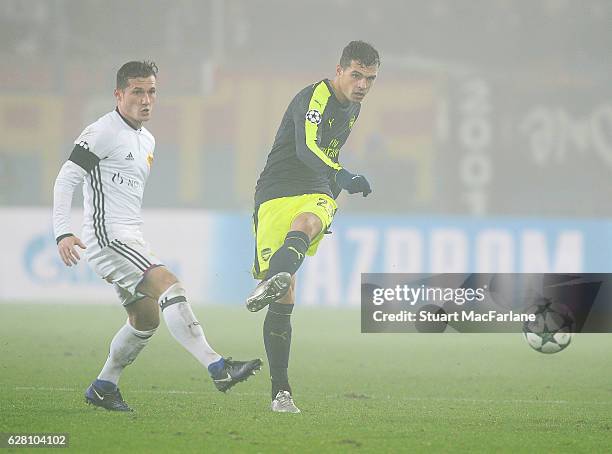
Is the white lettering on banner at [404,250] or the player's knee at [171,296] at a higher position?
the player's knee at [171,296]

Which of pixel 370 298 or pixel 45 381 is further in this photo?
pixel 370 298

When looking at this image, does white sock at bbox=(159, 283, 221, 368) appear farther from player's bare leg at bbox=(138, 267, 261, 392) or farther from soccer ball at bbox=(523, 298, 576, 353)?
soccer ball at bbox=(523, 298, 576, 353)

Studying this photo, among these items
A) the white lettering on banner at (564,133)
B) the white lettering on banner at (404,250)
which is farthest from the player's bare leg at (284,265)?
the white lettering on banner at (564,133)

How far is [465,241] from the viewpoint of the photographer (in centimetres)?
1191

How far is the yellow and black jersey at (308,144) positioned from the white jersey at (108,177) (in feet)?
2.09

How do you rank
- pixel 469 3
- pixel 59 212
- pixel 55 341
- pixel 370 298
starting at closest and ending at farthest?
pixel 59 212, pixel 55 341, pixel 370 298, pixel 469 3

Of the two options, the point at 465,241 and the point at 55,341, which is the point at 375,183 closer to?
the point at 465,241

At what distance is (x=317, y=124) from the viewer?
5410 millimetres

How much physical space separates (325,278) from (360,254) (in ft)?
1.39

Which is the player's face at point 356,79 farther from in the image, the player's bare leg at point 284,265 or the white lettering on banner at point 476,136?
the white lettering on banner at point 476,136

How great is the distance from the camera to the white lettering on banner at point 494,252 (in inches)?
465

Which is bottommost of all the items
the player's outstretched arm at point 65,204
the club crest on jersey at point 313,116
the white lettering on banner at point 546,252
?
the white lettering on banner at point 546,252

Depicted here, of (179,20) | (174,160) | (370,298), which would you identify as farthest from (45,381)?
(179,20)

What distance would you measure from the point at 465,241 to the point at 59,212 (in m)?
7.23
